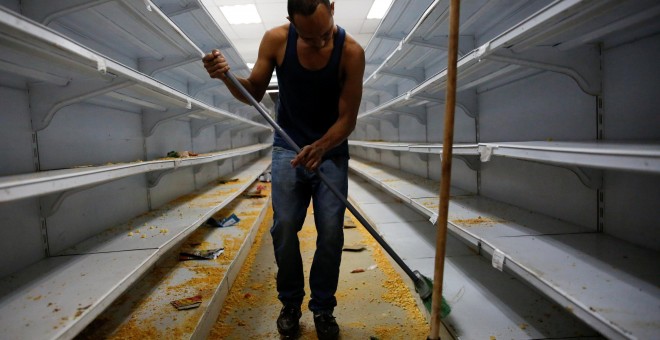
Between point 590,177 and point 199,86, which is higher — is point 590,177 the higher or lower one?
the lower one

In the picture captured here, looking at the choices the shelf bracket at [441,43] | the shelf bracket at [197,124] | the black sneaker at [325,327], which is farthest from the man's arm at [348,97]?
the shelf bracket at [197,124]

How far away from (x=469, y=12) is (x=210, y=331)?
7.86 feet

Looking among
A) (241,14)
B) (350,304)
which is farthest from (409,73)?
(241,14)

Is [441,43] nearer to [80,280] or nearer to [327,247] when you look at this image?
[327,247]

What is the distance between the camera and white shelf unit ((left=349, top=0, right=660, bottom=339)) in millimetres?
1023

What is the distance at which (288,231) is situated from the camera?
1.59 m

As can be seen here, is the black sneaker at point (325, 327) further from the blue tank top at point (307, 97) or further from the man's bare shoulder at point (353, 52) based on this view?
the man's bare shoulder at point (353, 52)

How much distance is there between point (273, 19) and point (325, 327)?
18.2 ft

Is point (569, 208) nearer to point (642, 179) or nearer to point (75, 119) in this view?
point (642, 179)

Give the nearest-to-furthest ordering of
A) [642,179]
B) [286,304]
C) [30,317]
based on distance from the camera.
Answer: [30,317], [642,179], [286,304]

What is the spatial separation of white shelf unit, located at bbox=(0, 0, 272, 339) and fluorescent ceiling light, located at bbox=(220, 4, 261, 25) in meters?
3.10

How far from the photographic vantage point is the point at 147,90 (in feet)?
6.22

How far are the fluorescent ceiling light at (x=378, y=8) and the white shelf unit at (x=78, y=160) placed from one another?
3.85m

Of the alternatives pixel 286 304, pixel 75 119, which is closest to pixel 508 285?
pixel 286 304
